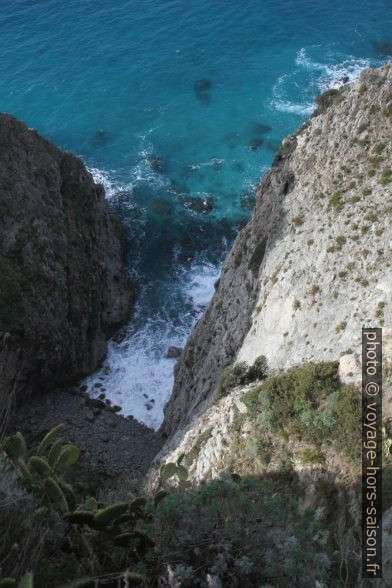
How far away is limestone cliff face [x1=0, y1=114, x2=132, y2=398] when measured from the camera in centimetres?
4212

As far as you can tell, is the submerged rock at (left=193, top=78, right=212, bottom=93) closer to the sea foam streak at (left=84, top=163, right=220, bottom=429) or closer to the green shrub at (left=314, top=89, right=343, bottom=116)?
the sea foam streak at (left=84, top=163, right=220, bottom=429)

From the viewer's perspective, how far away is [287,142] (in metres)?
36.3

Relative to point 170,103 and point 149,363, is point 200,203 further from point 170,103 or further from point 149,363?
point 149,363

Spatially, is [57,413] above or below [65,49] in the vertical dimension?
below

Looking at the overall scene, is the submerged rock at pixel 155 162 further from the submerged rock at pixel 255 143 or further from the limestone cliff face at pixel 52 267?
the submerged rock at pixel 255 143

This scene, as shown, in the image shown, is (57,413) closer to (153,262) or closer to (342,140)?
(153,262)

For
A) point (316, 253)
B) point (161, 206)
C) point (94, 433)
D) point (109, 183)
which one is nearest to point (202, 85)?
point (109, 183)

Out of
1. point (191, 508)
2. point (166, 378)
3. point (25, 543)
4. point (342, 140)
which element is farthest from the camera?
point (166, 378)

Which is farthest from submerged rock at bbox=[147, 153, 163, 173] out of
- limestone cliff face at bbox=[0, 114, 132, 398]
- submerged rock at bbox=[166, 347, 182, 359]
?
submerged rock at bbox=[166, 347, 182, 359]

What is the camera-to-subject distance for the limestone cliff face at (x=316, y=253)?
2588 centimetres

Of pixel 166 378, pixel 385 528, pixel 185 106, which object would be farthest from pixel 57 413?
pixel 185 106

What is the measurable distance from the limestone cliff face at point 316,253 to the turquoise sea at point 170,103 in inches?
535

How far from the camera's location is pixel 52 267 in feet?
148

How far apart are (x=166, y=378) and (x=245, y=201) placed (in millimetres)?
23674
